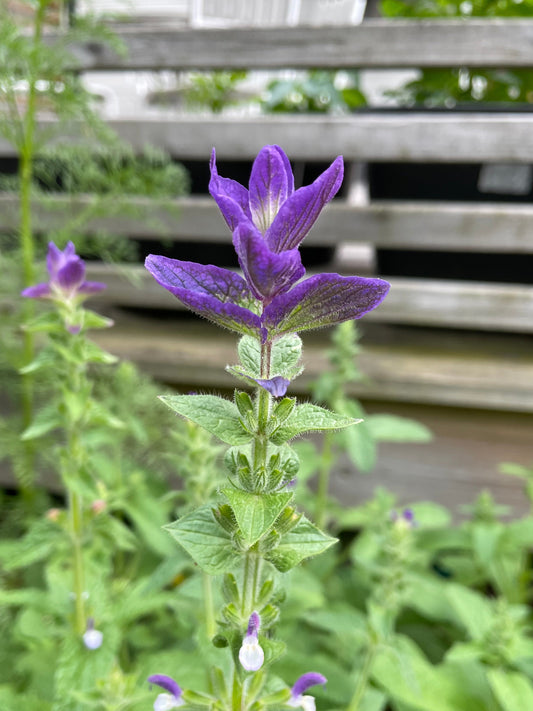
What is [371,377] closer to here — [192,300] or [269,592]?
[269,592]

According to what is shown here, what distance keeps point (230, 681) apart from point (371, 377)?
1.30 metres

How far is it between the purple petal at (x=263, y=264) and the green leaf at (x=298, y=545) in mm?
250

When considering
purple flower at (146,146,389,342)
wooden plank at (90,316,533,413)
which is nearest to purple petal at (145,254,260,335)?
purple flower at (146,146,389,342)

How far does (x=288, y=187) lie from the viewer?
→ 1.59 ft

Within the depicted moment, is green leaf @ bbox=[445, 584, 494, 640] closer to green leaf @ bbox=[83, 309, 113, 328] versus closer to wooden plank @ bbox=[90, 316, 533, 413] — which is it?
wooden plank @ bbox=[90, 316, 533, 413]

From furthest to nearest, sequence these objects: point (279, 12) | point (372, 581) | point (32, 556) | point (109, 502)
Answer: point (279, 12)
point (372, 581)
point (109, 502)
point (32, 556)

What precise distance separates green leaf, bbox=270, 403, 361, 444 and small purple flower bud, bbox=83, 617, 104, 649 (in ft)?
1.93

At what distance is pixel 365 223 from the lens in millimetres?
1762

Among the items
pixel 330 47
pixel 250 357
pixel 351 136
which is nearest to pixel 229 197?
pixel 250 357

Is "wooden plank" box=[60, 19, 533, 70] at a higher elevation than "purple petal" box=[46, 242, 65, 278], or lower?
higher

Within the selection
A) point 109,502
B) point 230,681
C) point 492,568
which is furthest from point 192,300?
point 492,568

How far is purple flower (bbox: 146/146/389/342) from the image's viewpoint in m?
0.43

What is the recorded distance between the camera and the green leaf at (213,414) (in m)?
0.48

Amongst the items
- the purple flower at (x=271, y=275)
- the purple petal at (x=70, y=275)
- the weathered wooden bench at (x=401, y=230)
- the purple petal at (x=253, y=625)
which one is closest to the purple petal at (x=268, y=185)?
the purple flower at (x=271, y=275)
